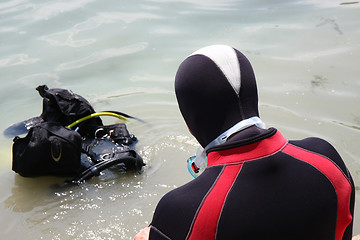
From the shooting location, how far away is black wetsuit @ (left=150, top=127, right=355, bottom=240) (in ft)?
4.51

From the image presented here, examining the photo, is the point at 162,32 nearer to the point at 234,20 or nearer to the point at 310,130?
the point at 234,20

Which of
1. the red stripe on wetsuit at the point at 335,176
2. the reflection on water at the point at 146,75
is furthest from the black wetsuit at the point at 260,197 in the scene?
the reflection on water at the point at 146,75

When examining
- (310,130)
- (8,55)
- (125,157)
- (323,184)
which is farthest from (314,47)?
(323,184)

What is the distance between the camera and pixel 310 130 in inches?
143

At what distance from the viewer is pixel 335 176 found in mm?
1481

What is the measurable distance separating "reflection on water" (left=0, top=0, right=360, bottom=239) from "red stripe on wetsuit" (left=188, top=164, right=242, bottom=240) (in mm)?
1415

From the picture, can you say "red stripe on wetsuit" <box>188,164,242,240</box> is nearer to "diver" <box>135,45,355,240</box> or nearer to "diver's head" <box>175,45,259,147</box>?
"diver" <box>135,45,355,240</box>

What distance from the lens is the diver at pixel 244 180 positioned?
1.38 m

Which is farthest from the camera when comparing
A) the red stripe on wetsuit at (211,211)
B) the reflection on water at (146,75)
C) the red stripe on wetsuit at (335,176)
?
the reflection on water at (146,75)

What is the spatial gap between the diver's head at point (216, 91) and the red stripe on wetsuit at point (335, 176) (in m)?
0.20

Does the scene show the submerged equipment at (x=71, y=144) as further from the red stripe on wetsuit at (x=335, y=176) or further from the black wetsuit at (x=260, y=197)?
the red stripe on wetsuit at (x=335, y=176)

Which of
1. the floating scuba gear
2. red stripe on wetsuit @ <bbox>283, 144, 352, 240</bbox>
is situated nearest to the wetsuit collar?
the floating scuba gear

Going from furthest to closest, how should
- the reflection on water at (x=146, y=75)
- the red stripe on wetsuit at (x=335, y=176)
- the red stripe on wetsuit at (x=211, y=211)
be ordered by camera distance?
the reflection on water at (x=146, y=75) < the red stripe on wetsuit at (x=335, y=176) < the red stripe on wetsuit at (x=211, y=211)

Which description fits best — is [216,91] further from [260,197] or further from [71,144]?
[71,144]
